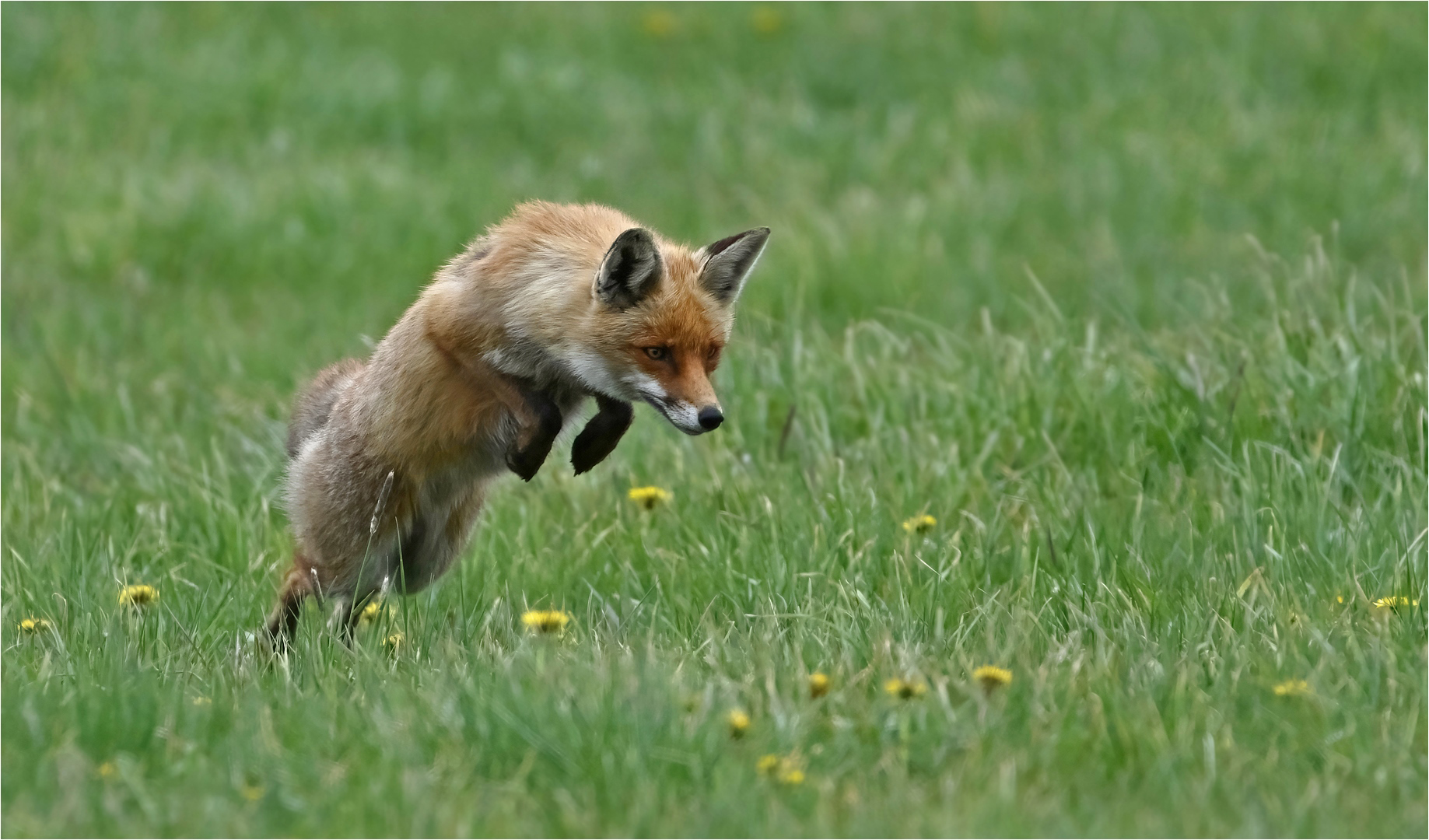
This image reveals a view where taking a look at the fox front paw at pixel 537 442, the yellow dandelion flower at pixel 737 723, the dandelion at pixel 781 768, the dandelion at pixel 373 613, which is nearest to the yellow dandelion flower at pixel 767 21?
the dandelion at pixel 373 613

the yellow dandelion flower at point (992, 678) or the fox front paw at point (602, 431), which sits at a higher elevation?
the fox front paw at point (602, 431)

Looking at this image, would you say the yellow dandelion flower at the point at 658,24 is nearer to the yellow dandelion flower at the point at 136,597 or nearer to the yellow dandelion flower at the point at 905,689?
the yellow dandelion flower at the point at 136,597

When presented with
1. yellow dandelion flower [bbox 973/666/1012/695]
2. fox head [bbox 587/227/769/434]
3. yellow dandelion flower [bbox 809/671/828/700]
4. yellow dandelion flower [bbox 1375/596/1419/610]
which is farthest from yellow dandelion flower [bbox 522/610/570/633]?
yellow dandelion flower [bbox 1375/596/1419/610]

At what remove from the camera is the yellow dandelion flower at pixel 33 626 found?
5133 mm

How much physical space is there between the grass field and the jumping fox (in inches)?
14.8

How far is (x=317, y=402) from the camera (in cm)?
614

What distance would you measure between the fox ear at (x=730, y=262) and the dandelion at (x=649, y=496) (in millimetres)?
1311

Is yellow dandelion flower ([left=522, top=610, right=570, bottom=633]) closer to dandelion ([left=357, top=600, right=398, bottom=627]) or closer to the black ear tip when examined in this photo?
dandelion ([left=357, top=600, right=398, bottom=627])

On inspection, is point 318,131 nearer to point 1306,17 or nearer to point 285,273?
point 285,273

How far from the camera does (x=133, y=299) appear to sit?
34.6ft

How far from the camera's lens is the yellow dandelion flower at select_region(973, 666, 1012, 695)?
4.15m

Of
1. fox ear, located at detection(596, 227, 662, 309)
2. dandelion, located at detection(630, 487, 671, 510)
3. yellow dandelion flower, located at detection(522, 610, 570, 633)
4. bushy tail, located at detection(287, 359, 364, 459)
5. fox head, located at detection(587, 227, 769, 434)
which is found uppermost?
fox ear, located at detection(596, 227, 662, 309)

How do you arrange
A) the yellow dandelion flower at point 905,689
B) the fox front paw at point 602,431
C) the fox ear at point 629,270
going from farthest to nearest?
the fox front paw at point 602,431 < the fox ear at point 629,270 < the yellow dandelion flower at point 905,689

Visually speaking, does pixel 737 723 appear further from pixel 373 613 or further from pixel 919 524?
pixel 919 524
